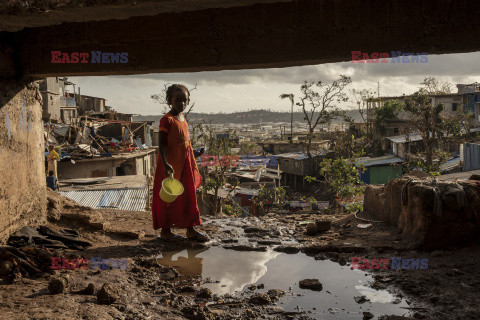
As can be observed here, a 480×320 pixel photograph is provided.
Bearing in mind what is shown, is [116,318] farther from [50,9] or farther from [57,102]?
[57,102]

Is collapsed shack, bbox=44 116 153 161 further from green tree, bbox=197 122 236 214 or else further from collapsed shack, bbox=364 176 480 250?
collapsed shack, bbox=364 176 480 250

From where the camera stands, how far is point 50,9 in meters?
2.59

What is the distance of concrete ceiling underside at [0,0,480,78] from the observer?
10.1 ft

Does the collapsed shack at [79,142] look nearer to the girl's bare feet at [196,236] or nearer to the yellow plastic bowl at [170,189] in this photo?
the girl's bare feet at [196,236]

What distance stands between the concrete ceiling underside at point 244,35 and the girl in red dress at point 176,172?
23.8 inches

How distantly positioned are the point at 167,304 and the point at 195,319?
0.34m

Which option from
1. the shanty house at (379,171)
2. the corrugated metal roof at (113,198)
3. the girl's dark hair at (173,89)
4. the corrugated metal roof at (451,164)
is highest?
the girl's dark hair at (173,89)

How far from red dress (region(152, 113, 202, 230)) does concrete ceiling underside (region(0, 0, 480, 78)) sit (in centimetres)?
85

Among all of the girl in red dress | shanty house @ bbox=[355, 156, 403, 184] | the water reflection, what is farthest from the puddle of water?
shanty house @ bbox=[355, 156, 403, 184]

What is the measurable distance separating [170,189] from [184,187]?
0.30m

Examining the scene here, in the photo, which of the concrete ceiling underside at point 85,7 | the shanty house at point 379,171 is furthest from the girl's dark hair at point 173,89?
the shanty house at point 379,171

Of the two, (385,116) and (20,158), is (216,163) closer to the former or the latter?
(20,158)

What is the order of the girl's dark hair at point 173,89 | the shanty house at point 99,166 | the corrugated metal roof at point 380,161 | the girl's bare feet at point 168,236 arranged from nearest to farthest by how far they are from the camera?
1. the girl's dark hair at point 173,89
2. the girl's bare feet at point 168,236
3. the shanty house at point 99,166
4. the corrugated metal roof at point 380,161

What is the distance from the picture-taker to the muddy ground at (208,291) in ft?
8.24
